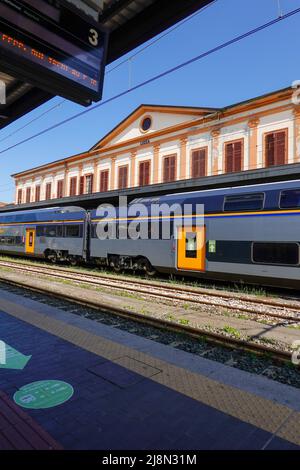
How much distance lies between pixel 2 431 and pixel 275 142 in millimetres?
21532

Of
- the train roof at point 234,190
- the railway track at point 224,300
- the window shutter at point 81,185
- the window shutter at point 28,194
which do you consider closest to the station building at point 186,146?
the window shutter at point 81,185

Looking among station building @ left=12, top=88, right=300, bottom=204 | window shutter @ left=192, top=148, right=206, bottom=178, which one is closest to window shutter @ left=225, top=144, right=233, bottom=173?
station building @ left=12, top=88, right=300, bottom=204

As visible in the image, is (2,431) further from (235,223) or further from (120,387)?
(235,223)

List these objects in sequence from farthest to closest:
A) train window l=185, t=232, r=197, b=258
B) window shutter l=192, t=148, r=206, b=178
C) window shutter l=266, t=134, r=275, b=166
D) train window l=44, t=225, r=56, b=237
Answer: window shutter l=192, t=148, r=206, b=178
train window l=44, t=225, r=56, b=237
window shutter l=266, t=134, r=275, b=166
train window l=185, t=232, r=197, b=258

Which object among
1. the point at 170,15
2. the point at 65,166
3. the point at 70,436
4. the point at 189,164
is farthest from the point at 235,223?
the point at 65,166

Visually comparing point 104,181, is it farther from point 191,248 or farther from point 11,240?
point 191,248

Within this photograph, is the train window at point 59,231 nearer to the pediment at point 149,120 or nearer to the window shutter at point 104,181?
the window shutter at point 104,181

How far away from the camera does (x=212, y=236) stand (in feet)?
40.6

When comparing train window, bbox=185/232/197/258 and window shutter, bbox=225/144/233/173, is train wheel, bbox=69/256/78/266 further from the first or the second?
window shutter, bbox=225/144/233/173

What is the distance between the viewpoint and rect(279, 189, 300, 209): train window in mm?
10219

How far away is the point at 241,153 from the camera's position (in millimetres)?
22078

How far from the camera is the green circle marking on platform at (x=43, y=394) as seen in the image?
136 inches

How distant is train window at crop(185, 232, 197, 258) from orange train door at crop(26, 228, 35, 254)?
13.8 metres

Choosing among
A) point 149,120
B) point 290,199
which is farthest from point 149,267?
point 149,120
